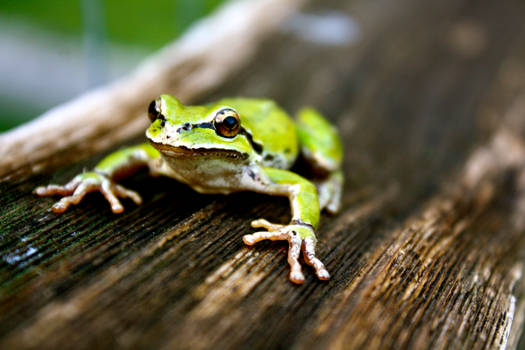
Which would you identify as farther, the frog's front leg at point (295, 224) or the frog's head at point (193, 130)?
the frog's head at point (193, 130)

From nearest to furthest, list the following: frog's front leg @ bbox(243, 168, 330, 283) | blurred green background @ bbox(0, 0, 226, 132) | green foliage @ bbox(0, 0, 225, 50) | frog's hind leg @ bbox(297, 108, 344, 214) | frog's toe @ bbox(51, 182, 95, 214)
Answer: frog's front leg @ bbox(243, 168, 330, 283)
frog's toe @ bbox(51, 182, 95, 214)
frog's hind leg @ bbox(297, 108, 344, 214)
blurred green background @ bbox(0, 0, 226, 132)
green foliage @ bbox(0, 0, 225, 50)

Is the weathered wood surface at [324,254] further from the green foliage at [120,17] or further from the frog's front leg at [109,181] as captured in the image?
the green foliage at [120,17]

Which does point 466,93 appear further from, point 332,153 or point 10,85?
point 10,85

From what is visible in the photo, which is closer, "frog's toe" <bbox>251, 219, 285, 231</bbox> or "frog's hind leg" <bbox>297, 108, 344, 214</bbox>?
"frog's toe" <bbox>251, 219, 285, 231</bbox>

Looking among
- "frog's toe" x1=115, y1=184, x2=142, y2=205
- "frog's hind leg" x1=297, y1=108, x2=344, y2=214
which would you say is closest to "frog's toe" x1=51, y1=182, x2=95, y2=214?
"frog's toe" x1=115, y1=184, x2=142, y2=205

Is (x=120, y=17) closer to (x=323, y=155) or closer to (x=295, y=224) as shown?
(x=323, y=155)

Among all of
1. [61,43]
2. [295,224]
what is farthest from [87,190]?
[61,43]

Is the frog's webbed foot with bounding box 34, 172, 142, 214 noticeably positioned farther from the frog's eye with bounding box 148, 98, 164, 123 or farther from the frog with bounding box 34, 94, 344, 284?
the frog's eye with bounding box 148, 98, 164, 123

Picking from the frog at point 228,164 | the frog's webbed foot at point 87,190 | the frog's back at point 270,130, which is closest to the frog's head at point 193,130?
the frog at point 228,164
